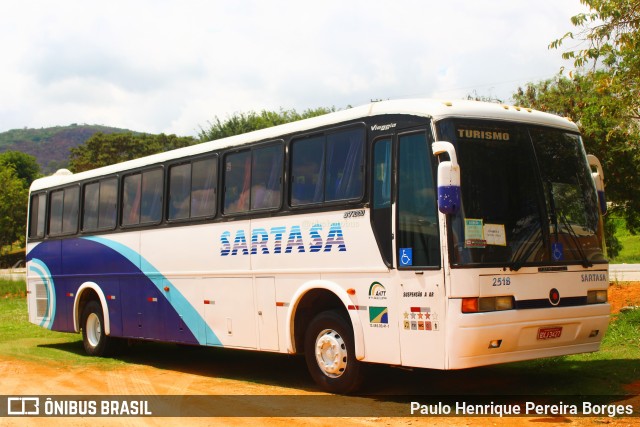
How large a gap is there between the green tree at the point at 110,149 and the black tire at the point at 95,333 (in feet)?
177

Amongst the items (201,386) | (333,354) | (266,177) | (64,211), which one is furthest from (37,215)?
(333,354)

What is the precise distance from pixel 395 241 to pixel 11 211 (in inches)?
2736

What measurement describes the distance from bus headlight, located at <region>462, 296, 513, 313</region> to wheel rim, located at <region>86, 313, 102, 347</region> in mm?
9566

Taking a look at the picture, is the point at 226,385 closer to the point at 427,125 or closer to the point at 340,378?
the point at 340,378

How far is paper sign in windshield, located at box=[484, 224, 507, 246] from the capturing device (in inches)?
337

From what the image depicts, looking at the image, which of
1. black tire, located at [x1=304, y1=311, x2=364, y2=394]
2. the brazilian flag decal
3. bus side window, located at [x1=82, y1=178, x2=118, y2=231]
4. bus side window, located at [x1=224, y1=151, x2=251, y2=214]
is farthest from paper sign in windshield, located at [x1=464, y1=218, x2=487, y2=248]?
bus side window, located at [x1=82, y1=178, x2=118, y2=231]

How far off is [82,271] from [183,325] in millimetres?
3946

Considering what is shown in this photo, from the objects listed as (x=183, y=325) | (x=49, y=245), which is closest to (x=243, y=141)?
(x=183, y=325)

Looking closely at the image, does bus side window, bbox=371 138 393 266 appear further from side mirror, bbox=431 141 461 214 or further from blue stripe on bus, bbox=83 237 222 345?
blue stripe on bus, bbox=83 237 222 345

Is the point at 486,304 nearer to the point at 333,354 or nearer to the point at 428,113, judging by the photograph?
the point at 428,113

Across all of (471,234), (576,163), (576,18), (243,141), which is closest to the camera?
(471,234)

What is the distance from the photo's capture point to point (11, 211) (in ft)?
238

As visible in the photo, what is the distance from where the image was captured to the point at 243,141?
39.5 ft

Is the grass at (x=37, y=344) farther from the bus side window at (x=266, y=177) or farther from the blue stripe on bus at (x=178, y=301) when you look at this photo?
the bus side window at (x=266, y=177)
